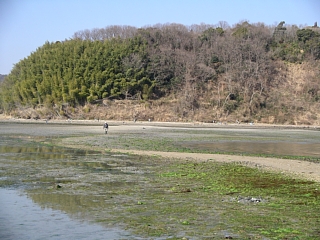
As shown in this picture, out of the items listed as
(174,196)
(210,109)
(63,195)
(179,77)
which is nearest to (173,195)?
(174,196)

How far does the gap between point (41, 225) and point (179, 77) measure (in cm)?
7228

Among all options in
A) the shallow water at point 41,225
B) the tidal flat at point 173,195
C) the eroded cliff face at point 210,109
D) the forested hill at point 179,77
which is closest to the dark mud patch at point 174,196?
the tidal flat at point 173,195

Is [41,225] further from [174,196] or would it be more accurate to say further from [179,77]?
[179,77]

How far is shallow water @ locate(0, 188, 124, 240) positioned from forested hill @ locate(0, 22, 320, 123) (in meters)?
61.8

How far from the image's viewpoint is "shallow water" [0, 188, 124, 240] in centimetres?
877

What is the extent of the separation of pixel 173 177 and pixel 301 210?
5.93 m

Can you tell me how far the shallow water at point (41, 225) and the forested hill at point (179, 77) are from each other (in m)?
61.8

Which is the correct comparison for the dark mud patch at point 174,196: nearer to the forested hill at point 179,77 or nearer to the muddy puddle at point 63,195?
the muddy puddle at point 63,195

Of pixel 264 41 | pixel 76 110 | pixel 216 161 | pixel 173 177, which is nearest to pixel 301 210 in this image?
pixel 173 177

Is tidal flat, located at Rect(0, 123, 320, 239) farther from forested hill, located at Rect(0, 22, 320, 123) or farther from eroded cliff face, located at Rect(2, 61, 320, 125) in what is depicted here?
forested hill, located at Rect(0, 22, 320, 123)

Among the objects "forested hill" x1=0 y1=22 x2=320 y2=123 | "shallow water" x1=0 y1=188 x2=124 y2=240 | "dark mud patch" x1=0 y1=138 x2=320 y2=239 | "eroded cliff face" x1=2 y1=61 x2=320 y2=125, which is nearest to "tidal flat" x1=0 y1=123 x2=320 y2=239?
"dark mud patch" x1=0 y1=138 x2=320 y2=239

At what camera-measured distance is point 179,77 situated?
80.7 metres

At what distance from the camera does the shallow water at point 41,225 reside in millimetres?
→ 8766

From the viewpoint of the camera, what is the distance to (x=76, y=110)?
77.0m
